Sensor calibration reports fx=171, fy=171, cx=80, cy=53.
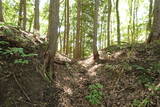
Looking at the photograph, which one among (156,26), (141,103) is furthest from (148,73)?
(156,26)

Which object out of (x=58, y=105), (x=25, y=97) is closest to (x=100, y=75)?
(x=58, y=105)

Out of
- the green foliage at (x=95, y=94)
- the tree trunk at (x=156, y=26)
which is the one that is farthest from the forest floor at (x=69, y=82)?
the tree trunk at (x=156, y=26)

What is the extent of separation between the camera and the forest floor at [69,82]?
453 centimetres

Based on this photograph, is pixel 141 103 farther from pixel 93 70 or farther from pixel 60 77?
pixel 93 70

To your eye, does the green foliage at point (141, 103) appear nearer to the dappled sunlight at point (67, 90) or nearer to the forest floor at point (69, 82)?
the forest floor at point (69, 82)

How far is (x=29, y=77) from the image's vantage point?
16.1 feet

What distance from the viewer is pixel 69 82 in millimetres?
A: 5984

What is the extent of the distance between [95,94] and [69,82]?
44.0 inches

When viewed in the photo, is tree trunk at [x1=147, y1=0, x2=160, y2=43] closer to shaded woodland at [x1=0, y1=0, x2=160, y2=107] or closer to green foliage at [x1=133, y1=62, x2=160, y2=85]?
shaded woodland at [x1=0, y1=0, x2=160, y2=107]

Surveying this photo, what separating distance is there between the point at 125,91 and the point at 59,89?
2.08 metres

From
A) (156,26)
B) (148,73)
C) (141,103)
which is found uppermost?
(156,26)

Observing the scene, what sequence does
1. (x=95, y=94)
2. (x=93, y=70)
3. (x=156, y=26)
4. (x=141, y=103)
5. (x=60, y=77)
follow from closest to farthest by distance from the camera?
1. (x=141, y=103)
2. (x=95, y=94)
3. (x=60, y=77)
4. (x=93, y=70)
5. (x=156, y=26)

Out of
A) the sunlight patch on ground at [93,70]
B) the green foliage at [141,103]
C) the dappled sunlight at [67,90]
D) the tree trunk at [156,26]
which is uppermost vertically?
the tree trunk at [156,26]

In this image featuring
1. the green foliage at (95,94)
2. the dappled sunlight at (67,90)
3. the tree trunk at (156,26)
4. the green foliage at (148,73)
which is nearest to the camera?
the green foliage at (95,94)
